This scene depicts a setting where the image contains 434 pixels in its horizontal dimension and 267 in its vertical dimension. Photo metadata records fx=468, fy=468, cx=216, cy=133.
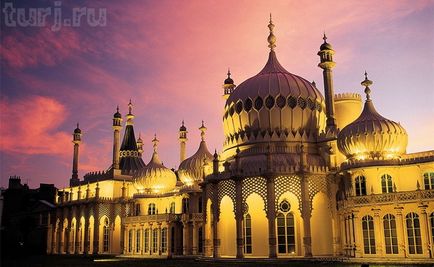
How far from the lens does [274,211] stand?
33.9m

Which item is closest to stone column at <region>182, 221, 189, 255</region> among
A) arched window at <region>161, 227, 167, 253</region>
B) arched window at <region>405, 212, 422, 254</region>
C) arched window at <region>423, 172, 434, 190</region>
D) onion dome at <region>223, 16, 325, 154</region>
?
arched window at <region>161, 227, 167, 253</region>

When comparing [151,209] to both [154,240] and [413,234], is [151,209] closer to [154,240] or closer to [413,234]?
[154,240]

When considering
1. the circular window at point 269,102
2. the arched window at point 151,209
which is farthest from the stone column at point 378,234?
the arched window at point 151,209

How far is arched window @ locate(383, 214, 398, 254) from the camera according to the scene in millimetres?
29906

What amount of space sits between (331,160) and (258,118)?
7055 mm

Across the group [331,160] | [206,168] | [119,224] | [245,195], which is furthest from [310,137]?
[119,224]

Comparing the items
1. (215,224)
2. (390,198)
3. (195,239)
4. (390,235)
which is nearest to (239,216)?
(215,224)

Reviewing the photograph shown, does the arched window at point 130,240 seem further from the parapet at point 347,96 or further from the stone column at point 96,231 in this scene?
the parapet at point 347,96

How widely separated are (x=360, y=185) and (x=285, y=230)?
6.38 metres

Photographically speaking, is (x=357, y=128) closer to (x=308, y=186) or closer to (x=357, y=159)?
(x=357, y=159)

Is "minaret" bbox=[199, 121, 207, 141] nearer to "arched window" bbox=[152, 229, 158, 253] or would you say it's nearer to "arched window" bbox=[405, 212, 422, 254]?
"arched window" bbox=[152, 229, 158, 253]

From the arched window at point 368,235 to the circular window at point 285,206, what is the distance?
5.81 metres

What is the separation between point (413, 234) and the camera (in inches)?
1154

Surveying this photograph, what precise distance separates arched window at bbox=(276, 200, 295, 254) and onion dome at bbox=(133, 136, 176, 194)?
74.7 feet
